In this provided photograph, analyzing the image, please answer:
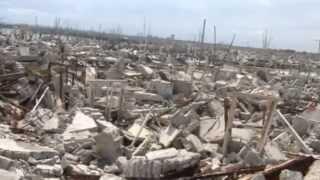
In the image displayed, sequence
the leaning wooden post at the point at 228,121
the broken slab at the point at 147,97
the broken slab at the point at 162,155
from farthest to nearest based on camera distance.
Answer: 1. the broken slab at the point at 147,97
2. the leaning wooden post at the point at 228,121
3. the broken slab at the point at 162,155

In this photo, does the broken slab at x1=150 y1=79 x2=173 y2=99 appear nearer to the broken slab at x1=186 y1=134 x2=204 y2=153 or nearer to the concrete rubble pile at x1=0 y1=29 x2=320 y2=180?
the concrete rubble pile at x1=0 y1=29 x2=320 y2=180

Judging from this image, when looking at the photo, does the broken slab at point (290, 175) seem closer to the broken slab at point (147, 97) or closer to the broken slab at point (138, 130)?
the broken slab at point (138, 130)

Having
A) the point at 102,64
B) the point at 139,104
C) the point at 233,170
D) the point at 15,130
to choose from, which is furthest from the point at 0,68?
the point at 102,64

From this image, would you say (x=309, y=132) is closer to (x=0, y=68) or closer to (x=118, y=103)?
(x=118, y=103)

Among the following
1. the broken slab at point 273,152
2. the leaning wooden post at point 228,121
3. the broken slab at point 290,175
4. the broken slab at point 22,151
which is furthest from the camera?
the leaning wooden post at point 228,121

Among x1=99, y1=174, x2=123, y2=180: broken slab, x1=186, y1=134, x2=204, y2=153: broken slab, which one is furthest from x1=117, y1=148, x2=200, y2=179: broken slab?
x1=186, y1=134, x2=204, y2=153: broken slab

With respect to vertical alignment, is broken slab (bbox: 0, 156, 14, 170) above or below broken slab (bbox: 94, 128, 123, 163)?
above

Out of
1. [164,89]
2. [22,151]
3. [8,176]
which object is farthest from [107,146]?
[164,89]

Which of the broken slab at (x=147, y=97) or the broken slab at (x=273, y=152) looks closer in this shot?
the broken slab at (x=273, y=152)

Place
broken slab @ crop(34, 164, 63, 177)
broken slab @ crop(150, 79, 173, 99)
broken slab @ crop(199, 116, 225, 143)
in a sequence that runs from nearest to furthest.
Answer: broken slab @ crop(34, 164, 63, 177), broken slab @ crop(199, 116, 225, 143), broken slab @ crop(150, 79, 173, 99)

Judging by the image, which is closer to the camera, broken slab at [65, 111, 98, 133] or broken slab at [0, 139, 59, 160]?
broken slab at [0, 139, 59, 160]

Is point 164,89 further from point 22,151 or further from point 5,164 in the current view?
point 5,164

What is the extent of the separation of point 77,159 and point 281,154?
497cm

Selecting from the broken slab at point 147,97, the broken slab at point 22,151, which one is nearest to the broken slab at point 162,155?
the broken slab at point 22,151
